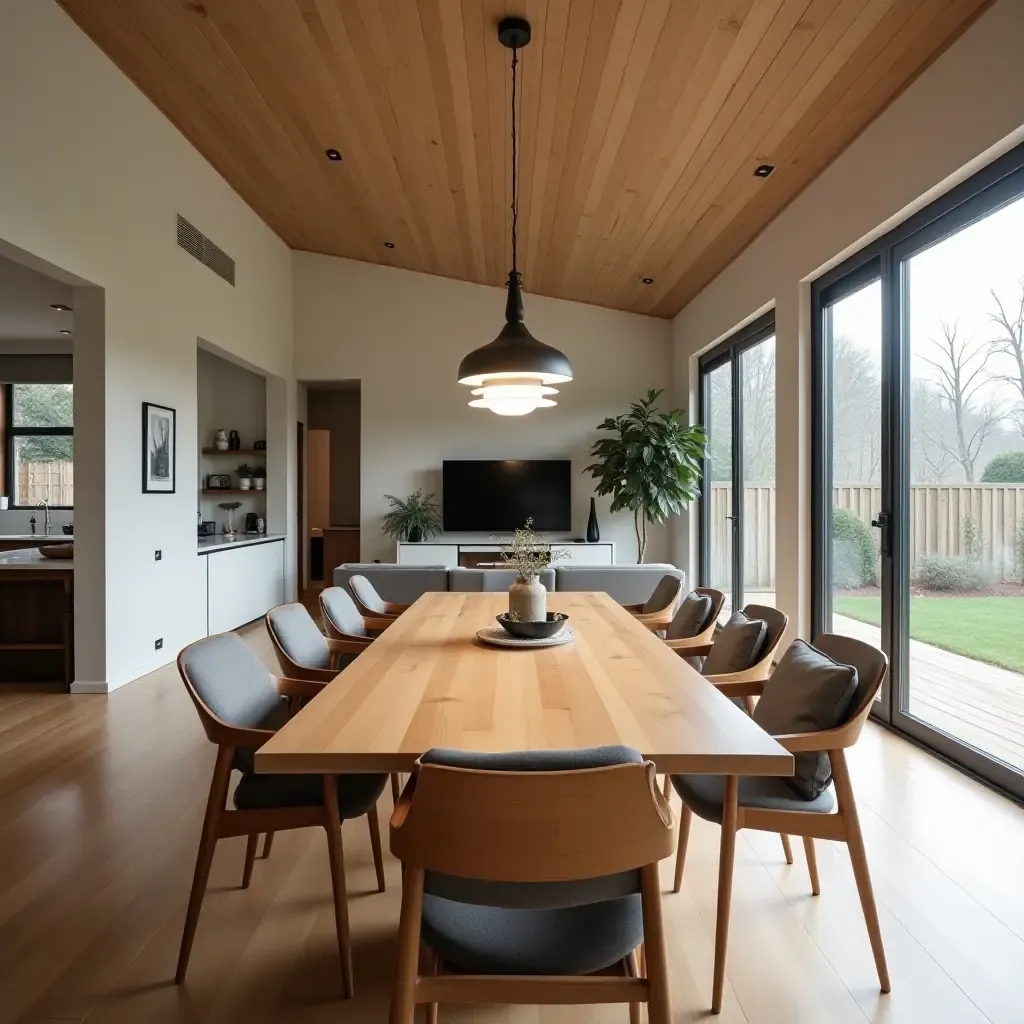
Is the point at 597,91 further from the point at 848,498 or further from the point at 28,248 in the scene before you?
the point at 28,248

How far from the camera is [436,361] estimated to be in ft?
27.9

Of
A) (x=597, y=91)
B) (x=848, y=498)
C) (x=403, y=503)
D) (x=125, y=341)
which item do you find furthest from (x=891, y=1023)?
(x=403, y=503)

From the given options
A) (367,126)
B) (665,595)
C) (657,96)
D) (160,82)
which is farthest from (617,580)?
(160,82)

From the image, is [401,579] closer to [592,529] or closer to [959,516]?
[959,516]

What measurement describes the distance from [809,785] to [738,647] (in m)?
0.65

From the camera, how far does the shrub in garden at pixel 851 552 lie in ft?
13.5

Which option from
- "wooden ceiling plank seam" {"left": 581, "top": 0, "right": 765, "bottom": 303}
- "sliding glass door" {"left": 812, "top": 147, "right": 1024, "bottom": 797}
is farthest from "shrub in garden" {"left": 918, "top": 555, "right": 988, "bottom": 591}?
"wooden ceiling plank seam" {"left": 581, "top": 0, "right": 765, "bottom": 303}

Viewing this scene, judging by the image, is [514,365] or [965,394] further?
[965,394]

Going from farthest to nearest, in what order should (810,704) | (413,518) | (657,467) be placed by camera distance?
(413,518) → (657,467) → (810,704)

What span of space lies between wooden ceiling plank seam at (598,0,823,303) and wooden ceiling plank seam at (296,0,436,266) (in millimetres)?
1855

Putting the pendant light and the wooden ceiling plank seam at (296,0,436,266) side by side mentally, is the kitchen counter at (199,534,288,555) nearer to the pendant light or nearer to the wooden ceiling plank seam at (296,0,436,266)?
the wooden ceiling plank seam at (296,0,436,266)

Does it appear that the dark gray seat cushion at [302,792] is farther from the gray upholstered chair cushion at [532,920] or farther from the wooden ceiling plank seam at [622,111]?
the wooden ceiling plank seam at [622,111]

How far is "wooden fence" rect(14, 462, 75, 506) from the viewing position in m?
8.62

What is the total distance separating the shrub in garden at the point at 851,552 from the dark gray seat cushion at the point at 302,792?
3.05m
